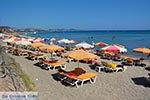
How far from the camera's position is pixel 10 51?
23891mm

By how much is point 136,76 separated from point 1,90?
8608 mm

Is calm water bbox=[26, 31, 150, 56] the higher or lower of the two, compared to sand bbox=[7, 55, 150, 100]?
lower

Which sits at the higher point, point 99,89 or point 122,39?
point 99,89

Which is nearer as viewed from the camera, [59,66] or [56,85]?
[56,85]

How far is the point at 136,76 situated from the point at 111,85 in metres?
2.87

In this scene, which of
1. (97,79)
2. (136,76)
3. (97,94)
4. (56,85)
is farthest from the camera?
(136,76)

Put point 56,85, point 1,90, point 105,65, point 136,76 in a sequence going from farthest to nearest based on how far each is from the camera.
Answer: point 105,65 → point 136,76 → point 56,85 → point 1,90

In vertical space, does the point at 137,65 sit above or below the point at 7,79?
below

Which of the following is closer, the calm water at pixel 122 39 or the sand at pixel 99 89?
the sand at pixel 99 89

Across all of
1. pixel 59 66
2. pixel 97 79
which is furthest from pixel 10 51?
pixel 97 79

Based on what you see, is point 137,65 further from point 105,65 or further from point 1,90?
point 1,90

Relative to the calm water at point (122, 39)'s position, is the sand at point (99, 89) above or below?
above

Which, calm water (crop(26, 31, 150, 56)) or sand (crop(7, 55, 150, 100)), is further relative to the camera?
calm water (crop(26, 31, 150, 56))

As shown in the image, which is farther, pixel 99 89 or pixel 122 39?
pixel 122 39
